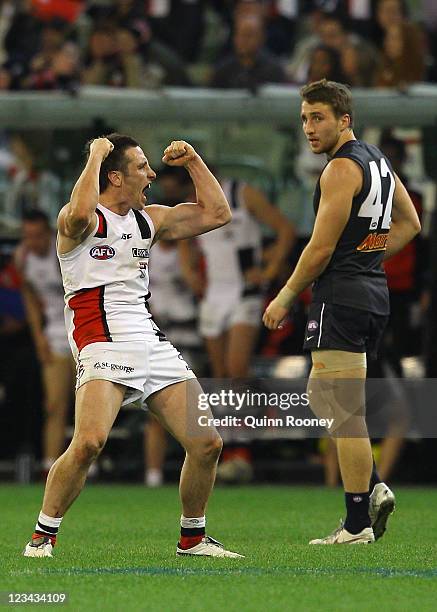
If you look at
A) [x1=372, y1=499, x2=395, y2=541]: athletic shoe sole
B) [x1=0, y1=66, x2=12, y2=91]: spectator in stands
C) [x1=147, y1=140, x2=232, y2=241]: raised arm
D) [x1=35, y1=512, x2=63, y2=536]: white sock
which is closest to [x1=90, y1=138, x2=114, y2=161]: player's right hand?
[x1=147, y1=140, x2=232, y2=241]: raised arm

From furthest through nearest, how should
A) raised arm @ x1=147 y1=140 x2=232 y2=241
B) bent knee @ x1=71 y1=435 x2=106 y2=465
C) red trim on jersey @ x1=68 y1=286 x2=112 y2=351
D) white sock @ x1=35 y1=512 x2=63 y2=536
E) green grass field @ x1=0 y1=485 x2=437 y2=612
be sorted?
raised arm @ x1=147 y1=140 x2=232 y2=241, red trim on jersey @ x1=68 y1=286 x2=112 y2=351, white sock @ x1=35 y1=512 x2=63 y2=536, bent knee @ x1=71 y1=435 x2=106 y2=465, green grass field @ x1=0 y1=485 x2=437 y2=612

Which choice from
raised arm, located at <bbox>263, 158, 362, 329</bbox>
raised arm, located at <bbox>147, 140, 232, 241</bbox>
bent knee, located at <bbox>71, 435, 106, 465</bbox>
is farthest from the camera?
raised arm, located at <bbox>263, 158, 362, 329</bbox>

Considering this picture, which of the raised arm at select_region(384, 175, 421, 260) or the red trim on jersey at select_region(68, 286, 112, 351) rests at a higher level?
the raised arm at select_region(384, 175, 421, 260)

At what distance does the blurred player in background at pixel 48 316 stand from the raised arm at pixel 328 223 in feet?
18.4

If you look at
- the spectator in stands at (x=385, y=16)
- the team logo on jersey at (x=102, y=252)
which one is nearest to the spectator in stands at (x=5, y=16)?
the spectator in stands at (x=385, y=16)

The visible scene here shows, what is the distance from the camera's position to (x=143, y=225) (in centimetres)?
738

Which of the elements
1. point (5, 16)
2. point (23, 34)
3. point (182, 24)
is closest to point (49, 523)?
point (182, 24)

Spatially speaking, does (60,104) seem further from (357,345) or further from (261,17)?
(357,345)

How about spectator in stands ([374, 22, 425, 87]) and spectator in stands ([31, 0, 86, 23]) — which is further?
spectator in stands ([31, 0, 86, 23])

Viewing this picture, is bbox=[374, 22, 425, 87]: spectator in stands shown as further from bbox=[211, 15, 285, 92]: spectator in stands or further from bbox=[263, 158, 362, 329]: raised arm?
bbox=[263, 158, 362, 329]: raised arm

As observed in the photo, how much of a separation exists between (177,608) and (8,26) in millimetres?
12723

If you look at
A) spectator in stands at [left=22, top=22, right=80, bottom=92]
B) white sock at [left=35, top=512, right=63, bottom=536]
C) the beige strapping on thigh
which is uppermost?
spectator in stands at [left=22, top=22, right=80, bottom=92]

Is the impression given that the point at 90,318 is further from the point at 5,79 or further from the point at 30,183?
the point at 5,79

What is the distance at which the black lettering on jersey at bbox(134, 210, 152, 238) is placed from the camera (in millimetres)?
7352
